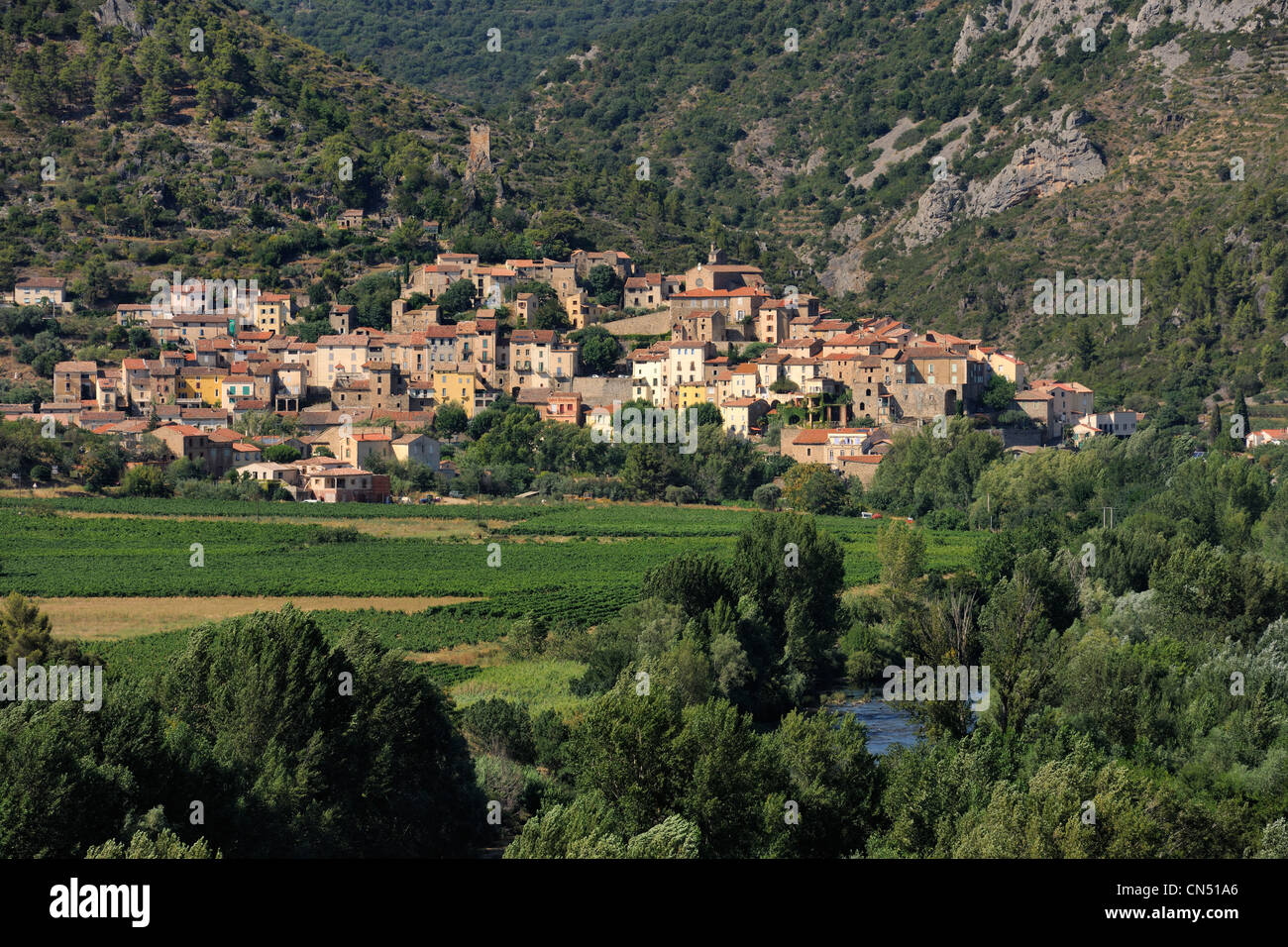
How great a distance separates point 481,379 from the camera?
84250 millimetres

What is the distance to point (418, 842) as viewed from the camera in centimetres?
2383

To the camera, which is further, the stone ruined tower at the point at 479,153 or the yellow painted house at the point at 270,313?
the stone ruined tower at the point at 479,153

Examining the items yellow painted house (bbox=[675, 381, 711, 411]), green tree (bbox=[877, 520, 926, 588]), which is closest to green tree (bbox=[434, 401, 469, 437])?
yellow painted house (bbox=[675, 381, 711, 411])

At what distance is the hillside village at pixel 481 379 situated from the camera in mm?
75000

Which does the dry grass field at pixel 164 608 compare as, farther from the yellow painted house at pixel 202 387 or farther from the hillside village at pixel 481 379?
the yellow painted house at pixel 202 387

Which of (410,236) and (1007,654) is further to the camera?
(410,236)

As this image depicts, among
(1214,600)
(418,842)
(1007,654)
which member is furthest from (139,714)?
(1214,600)

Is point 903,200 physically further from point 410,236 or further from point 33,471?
point 33,471

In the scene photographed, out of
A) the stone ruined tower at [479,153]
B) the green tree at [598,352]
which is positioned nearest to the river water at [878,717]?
the green tree at [598,352]

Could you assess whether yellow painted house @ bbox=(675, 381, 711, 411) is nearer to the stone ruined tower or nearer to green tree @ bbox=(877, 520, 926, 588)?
green tree @ bbox=(877, 520, 926, 588)

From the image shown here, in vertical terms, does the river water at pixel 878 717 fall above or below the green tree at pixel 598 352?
below

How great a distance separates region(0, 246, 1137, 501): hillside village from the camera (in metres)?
75.0

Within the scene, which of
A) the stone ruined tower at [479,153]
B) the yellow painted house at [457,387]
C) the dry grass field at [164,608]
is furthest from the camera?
the stone ruined tower at [479,153]
